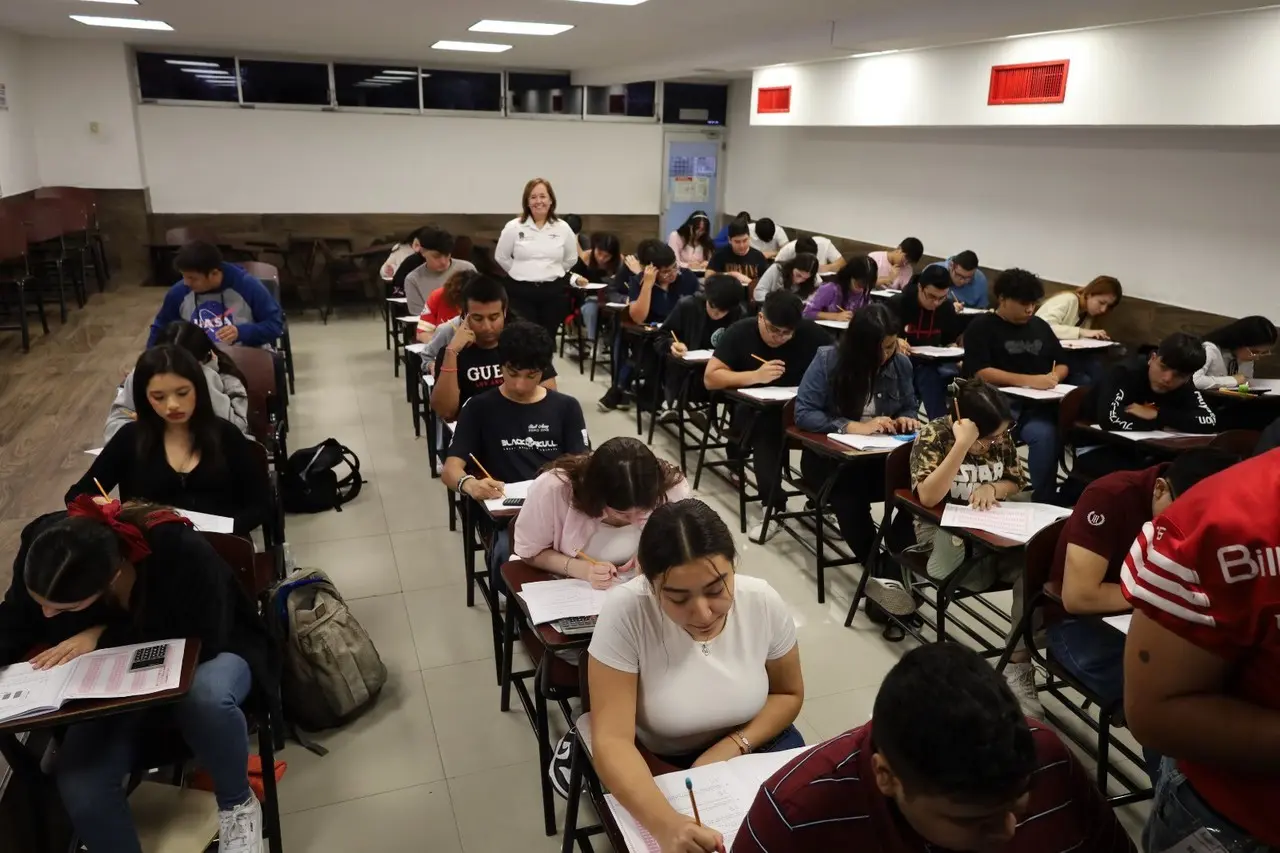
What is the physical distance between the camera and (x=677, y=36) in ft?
22.4

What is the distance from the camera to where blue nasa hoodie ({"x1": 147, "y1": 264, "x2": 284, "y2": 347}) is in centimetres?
432

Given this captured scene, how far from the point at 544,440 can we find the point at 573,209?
8.65m

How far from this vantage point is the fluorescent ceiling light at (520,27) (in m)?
6.45

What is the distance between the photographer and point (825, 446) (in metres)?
3.36

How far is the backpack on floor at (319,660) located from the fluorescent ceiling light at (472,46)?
6.81 metres

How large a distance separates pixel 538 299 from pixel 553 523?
12.7ft

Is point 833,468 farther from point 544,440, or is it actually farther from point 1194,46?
point 1194,46

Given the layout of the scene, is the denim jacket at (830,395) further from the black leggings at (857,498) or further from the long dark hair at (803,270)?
the long dark hair at (803,270)

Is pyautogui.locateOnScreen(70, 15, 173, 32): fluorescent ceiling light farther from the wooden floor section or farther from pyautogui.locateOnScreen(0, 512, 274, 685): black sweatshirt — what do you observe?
pyautogui.locateOnScreen(0, 512, 274, 685): black sweatshirt

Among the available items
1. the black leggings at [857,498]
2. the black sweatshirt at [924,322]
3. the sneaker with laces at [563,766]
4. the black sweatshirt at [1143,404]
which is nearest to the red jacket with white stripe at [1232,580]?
the sneaker with laces at [563,766]

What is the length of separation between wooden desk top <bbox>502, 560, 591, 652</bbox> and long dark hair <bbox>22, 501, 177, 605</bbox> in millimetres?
917

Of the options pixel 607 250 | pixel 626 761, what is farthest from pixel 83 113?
pixel 626 761

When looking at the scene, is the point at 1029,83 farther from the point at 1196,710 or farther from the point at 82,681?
the point at 82,681

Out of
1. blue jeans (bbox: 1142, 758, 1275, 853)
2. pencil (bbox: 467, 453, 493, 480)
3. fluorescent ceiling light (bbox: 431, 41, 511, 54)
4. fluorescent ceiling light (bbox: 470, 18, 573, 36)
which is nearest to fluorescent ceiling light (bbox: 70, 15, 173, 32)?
fluorescent ceiling light (bbox: 431, 41, 511, 54)
